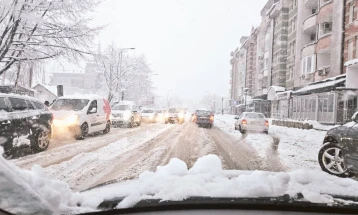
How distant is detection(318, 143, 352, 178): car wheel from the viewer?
14.2ft

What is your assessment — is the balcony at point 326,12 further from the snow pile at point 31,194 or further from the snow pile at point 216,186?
the snow pile at point 31,194

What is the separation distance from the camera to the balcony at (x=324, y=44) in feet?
71.3

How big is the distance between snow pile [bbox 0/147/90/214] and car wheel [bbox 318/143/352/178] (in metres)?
3.60

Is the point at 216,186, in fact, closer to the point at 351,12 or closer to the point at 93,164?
the point at 93,164

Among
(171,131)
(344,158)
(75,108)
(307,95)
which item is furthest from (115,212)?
(307,95)

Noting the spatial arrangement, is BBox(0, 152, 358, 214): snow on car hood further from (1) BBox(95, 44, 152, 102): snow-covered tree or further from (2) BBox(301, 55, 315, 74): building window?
(2) BBox(301, 55, 315, 74): building window

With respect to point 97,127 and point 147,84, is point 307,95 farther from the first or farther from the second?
point 147,84

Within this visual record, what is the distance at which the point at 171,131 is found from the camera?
30.4 feet

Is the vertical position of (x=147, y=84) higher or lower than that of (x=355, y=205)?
higher

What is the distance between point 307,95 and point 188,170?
78.8 feet

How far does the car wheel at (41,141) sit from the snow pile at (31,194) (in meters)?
1.94

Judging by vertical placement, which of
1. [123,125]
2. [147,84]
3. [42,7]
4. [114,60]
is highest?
[42,7]

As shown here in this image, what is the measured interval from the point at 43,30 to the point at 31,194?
7338mm

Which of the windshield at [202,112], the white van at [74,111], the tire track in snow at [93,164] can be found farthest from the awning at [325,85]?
the white van at [74,111]
